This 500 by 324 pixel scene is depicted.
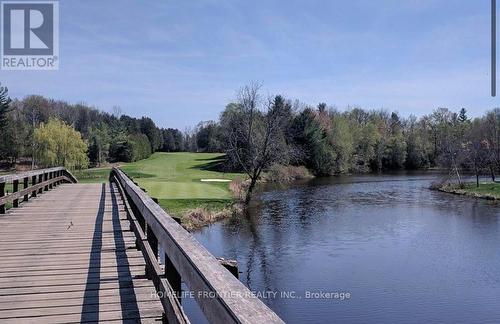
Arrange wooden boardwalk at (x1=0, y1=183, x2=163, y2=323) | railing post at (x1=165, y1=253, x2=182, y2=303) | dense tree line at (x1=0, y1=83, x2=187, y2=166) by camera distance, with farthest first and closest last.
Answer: dense tree line at (x1=0, y1=83, x2=187, y2=166) → wooden boardwalk at (x1=0, y1=183, x2=163, y2=323) → railing post at (x1=165, y1=253, x2=182, y2=303)

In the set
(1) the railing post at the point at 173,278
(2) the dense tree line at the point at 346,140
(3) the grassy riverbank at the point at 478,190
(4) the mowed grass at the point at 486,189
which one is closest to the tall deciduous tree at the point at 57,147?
(2) the dense tree line at the point at 346,140

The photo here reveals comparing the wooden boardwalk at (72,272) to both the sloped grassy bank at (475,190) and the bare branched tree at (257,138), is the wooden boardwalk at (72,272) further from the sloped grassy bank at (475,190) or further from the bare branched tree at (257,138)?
the sloped grassy bank at (475,190)

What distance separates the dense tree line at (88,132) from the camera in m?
69.8

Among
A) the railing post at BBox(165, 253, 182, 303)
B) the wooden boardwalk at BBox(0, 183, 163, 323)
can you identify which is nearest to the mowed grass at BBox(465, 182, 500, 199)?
the wooden boardwalk at BBox(0, 183, 163, 323)

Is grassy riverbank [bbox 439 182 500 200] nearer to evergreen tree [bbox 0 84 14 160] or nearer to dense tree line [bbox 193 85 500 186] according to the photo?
dense tree line [bbox 193 85 500 186]

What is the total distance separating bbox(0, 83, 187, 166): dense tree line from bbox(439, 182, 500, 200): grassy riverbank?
47815 mm

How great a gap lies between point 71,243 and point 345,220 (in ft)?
69.0

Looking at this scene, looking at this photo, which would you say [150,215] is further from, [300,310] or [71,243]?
[300,310]

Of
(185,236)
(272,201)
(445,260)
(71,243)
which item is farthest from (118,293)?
(272,201)

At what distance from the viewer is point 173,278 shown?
3.47 m

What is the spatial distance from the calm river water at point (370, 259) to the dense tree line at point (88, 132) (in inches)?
1778

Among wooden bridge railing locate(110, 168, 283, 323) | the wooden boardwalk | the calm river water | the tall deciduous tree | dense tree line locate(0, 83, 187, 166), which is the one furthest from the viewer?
dense tree line locate(0, 83, 187, 166)

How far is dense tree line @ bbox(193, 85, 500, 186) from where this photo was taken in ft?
137

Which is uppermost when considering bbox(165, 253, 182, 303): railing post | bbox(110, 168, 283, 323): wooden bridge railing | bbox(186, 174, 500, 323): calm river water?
bbox(110, 168, 283, 323): wooden bridge railing
